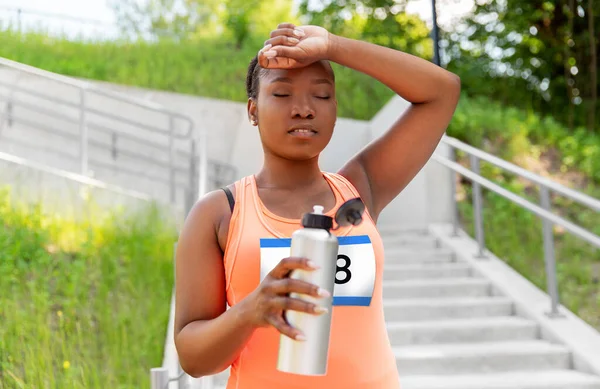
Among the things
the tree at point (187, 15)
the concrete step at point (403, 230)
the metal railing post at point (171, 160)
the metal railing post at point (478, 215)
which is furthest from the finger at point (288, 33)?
the tree at point (187, 15)

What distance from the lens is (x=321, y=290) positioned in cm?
94

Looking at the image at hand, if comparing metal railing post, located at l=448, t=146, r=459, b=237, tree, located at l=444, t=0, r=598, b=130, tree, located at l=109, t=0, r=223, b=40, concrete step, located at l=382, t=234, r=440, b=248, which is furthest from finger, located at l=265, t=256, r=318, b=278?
tree, located at l=109, t=0, r=223, b=40

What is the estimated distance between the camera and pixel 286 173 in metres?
1.29

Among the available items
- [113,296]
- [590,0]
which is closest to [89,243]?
[113,296]

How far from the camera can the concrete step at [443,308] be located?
5105mm

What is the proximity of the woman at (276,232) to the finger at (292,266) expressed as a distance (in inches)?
5.6

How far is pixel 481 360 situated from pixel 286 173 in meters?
3.46

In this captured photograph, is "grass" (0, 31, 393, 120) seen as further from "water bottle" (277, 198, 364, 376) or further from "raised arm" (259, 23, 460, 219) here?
"water bottle" (277, 198, 364, 376)

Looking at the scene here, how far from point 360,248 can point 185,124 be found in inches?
343

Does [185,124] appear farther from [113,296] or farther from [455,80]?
[455,80]

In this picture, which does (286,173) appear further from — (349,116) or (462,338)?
(349,116)

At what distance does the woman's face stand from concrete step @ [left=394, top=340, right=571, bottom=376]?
3293mm

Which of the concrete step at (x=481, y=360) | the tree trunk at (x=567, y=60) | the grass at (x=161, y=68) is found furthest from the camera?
the tree trunk at (x=567, y=60)

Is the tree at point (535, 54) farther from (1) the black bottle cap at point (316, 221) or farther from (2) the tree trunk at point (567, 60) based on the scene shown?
(1) the black bottle cap at point (316, 221)
